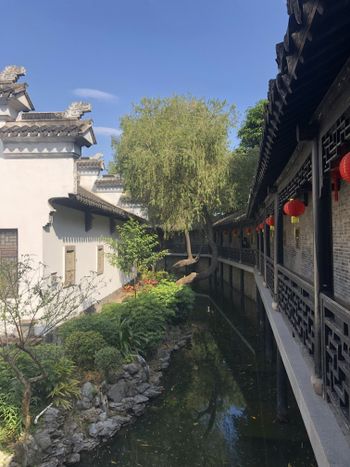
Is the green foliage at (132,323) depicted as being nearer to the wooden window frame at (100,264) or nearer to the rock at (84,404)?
the rock at (84,404)

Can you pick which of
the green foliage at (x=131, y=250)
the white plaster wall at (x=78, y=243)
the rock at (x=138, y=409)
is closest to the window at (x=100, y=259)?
the white plaster wall at (x=78, y=243)

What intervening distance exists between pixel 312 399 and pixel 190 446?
158 inches

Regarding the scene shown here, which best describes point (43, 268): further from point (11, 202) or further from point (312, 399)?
point (312, 399)

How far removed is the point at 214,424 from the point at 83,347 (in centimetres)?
299

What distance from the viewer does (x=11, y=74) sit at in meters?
10.0

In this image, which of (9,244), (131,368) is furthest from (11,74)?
(131,368)

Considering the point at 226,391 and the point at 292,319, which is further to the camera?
the point at 226,391

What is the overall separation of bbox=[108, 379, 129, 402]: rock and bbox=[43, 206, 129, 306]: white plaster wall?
10.7 feet

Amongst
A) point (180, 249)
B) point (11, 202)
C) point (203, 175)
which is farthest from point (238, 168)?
point (180, 249)

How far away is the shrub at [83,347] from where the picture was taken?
7.91m

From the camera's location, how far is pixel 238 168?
1756cm

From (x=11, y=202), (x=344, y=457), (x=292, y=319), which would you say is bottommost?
(x=344, y=457)

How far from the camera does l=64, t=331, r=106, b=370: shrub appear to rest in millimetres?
7910

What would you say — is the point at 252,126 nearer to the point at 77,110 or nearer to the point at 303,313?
the point at 77,110
